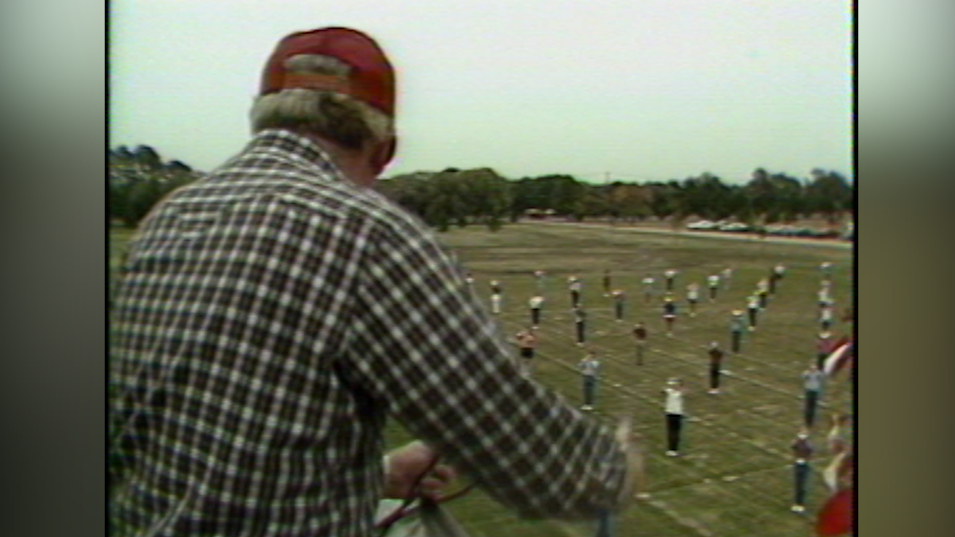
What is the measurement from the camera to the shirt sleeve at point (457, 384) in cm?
127

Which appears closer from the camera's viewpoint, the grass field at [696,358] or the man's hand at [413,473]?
the man's hand at [413,473]

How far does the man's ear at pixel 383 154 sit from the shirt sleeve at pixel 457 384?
24cm

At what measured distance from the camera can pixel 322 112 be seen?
1514mm

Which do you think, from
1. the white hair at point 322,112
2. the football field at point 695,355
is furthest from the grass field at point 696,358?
the white hair at point 322,112

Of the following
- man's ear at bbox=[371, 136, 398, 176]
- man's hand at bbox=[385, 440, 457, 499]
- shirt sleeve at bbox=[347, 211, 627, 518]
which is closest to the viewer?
shirt sleeve at bbox=[347, 211, 627, 518]

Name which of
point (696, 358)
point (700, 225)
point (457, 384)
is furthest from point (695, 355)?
point (457, 384)

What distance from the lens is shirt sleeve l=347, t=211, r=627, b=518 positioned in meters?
1.27

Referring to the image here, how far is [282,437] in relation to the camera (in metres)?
1.30

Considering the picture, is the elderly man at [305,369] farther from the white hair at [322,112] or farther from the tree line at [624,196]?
the tree line at [624,196]

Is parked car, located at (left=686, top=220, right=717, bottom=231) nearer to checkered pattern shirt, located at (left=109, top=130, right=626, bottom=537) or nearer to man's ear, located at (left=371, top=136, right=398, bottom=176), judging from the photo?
checkered pattern shirt, located at (left=109, top=130, right=626, bottom=537)

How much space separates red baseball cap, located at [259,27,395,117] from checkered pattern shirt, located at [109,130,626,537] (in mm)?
226

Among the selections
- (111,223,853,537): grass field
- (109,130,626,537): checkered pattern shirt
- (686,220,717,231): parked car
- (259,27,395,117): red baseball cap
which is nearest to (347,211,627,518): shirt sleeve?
(109,130,626,537): checkered pattern shirt
